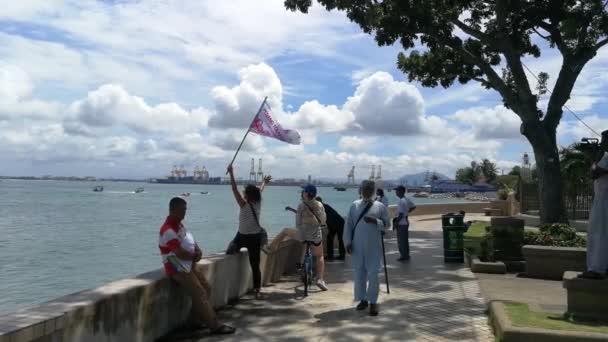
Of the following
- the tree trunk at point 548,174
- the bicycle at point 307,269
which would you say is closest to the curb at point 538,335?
the bicycle at point 307,269

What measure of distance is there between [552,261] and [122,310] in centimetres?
789

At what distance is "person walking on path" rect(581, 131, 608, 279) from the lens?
6.74 metres

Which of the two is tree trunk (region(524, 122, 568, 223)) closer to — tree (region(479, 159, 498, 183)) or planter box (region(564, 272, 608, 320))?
planter box (region(564, 272, 608, 320))

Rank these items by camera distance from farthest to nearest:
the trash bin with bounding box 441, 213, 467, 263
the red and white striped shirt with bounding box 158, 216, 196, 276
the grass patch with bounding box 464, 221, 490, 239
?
the grass patch with bounding box 464, 221, 490, 239 → the trash bin with bounding box 441, 213, 467, 263 → the red and white striped shirt with bounding box 158, 216, 196, 276

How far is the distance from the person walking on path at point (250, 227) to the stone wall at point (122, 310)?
235 mm

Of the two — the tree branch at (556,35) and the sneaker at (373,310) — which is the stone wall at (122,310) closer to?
the sneaker at (373,310)

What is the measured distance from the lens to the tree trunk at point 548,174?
51.8 ft

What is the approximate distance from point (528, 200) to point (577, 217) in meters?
4.04

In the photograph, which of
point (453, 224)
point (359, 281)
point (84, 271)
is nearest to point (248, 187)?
point (359, 281)

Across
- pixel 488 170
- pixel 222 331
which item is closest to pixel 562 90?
pixel 222 331

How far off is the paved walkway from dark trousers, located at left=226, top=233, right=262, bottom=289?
347 millimetres

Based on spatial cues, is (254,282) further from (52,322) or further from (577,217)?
(577,217)

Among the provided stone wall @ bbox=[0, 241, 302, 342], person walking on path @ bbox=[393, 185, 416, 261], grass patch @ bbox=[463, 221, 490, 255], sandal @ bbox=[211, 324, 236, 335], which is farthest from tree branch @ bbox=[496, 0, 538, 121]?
sandal @ bbox=[211, 324, 236, 335]

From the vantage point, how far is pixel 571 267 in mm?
10594
